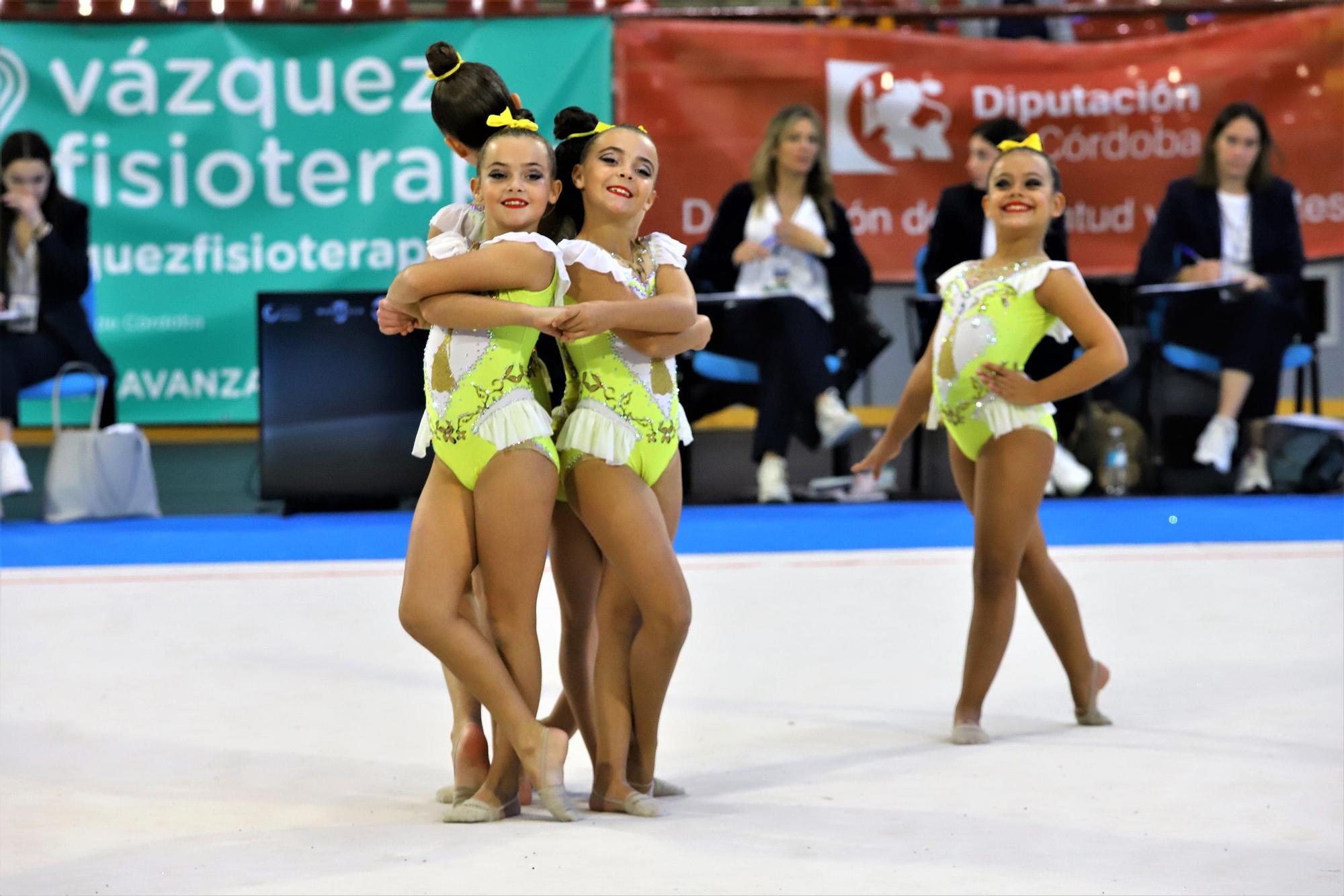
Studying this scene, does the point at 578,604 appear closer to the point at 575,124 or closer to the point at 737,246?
the point at 575,124

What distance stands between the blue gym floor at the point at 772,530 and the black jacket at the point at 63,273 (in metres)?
0.85

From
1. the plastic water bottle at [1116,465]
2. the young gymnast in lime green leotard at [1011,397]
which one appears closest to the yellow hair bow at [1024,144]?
the young gymnast in lime green leotard at [1011,397]

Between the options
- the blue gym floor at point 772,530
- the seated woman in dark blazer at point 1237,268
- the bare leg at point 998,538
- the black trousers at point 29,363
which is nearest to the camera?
the bare leg at point 998,538

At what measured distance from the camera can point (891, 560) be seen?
577cm

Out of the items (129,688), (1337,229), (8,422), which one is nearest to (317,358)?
(8,422)

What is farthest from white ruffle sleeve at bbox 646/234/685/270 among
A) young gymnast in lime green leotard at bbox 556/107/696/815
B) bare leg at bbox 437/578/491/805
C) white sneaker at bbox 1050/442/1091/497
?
white sneaker at bbox 1050/442/1091/497

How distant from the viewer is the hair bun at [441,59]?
3228 millimetres

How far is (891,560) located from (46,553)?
3.15m

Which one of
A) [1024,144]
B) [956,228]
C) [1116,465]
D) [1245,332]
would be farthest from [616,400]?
[1245,332]

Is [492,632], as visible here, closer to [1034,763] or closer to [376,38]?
[1034,763]

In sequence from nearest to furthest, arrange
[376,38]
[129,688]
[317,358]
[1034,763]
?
1. [1034,763]
2. [129,688]
3. [317,358]
4. [376,38]

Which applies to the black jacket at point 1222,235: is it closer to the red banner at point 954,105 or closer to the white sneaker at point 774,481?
the red banner at point 954,105

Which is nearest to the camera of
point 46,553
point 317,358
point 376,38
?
point 46,553

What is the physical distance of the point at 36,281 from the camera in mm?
7230
